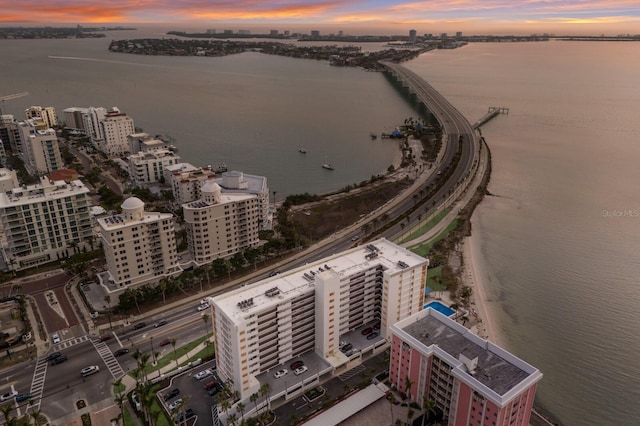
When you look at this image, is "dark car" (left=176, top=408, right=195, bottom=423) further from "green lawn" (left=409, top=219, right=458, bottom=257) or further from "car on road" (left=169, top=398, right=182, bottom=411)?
"green lawn" (left=409, top=219, right=458, bottom=257)

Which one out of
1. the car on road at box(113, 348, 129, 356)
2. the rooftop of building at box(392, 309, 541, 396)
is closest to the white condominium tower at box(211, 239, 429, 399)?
the rooftop of building at box(392, 309, 541, 396)

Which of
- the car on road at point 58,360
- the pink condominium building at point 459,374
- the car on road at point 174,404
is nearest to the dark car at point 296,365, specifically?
the pink condominium building at point 459,374

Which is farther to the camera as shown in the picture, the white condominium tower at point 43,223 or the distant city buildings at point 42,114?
the distant city buildings at point 42,114

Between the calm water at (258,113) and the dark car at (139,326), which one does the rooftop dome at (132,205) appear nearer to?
the dark car at (139,326)

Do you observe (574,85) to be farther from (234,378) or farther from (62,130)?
(234,378)

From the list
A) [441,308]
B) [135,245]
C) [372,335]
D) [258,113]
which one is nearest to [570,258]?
[441,308]

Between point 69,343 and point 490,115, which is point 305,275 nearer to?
point 69,343

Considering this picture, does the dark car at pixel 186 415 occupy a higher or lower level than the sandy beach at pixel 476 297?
higher
